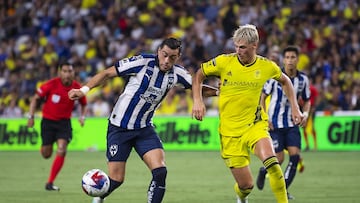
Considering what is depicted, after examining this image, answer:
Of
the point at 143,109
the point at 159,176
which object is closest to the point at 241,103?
the point at 143,109

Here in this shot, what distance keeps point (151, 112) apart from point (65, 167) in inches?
357

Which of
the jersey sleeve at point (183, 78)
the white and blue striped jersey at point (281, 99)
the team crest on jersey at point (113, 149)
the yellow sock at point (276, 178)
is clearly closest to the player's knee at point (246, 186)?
the yellow sock at point (276, 178)

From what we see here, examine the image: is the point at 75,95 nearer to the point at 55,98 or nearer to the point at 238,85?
the point at 238,85

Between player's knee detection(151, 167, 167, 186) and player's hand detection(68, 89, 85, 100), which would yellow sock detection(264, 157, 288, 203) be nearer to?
player's knee detection(151, 167, 167, 186)

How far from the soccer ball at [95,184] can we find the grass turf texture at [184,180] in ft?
8.95

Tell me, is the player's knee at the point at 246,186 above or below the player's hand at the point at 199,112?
below

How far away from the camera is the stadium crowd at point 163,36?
26.1 m

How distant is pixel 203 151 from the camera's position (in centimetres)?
2428

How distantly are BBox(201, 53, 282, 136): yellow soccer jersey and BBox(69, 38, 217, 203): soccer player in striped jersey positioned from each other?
0.47 meters

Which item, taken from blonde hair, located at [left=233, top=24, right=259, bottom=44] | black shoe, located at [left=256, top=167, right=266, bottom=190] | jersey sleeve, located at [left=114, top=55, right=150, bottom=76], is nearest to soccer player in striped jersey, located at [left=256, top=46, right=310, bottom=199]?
black shoe, located at [left=256, top=167, right=266, bottom=190]

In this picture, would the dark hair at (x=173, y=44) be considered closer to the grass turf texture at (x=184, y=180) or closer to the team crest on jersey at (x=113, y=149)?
the team crest on jersey at (x=113, y=149)

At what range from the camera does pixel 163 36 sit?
96.2 feet

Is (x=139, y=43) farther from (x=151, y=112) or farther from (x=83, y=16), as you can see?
(x=151, y=112)

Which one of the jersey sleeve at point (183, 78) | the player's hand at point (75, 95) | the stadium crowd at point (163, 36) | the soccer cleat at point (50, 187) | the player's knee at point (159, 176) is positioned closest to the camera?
the player's hand at point (75, 95)
